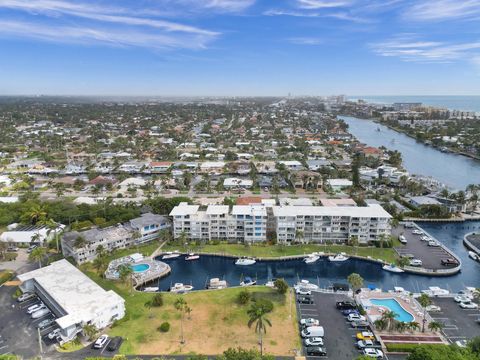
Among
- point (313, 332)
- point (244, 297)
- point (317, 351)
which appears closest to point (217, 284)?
point (244, 297)

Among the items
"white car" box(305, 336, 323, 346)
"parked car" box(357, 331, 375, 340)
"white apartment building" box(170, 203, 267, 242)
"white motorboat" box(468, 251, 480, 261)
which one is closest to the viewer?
"white car" box(305, 336, 323, 346)

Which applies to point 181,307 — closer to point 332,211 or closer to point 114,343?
point 114,343

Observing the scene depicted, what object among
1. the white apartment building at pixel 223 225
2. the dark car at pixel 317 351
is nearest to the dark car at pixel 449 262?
the white apartment building at pixel 223 225

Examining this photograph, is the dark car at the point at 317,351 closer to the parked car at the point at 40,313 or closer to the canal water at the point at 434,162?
the parked car at the point at 40,313

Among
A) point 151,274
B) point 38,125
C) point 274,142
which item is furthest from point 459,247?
point 38,125

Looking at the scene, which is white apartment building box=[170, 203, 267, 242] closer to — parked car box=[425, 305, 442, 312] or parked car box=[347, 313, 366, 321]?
parked car box=[347, 313, 366, 321]

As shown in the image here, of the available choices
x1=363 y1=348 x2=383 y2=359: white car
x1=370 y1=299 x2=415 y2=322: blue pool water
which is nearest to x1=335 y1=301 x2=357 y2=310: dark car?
x1=370 y1=299 x2=415 y2=322: blue pool water
